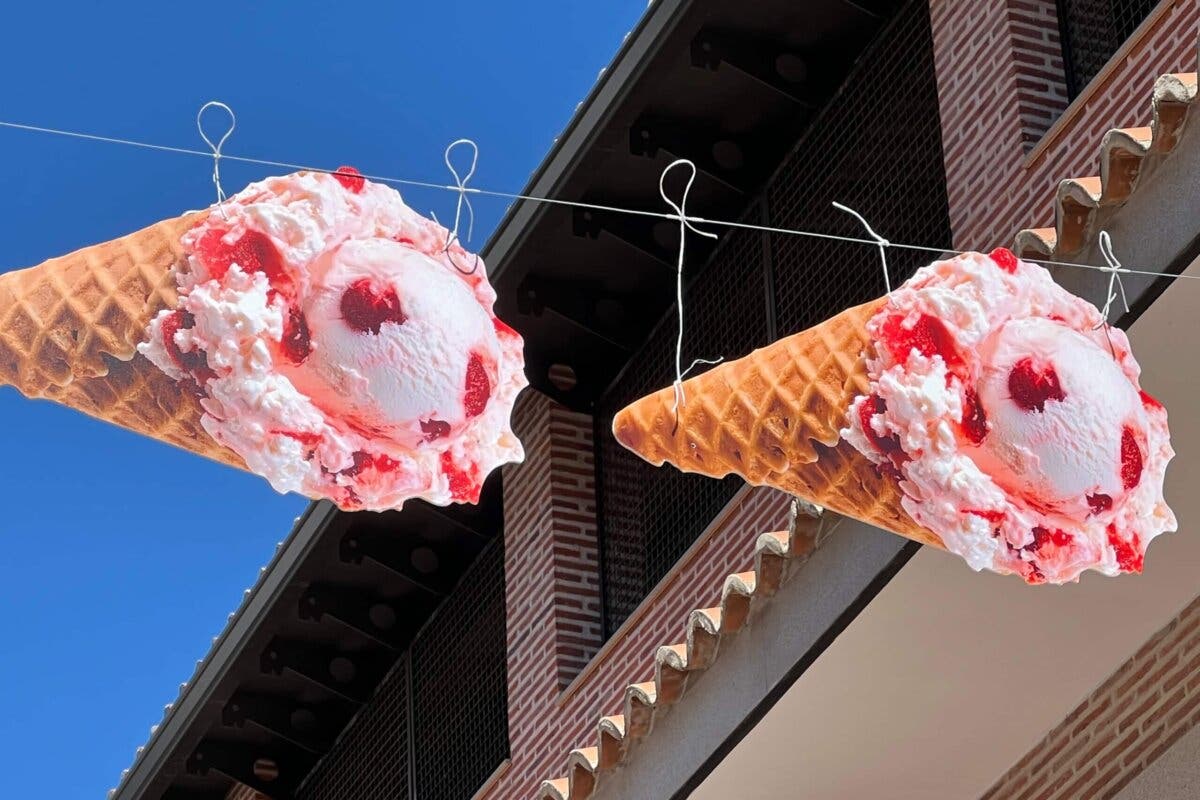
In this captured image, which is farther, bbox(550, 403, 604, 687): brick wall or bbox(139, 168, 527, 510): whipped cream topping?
bbox(550, 403, 604, 687): brick wall

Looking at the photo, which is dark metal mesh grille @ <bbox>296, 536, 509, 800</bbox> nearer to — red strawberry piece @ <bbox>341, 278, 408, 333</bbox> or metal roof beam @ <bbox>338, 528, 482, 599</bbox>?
metal roof beam @ <bbox>338, 528, 482, 599</bbox>

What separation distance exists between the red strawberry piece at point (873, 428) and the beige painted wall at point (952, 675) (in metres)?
2.72

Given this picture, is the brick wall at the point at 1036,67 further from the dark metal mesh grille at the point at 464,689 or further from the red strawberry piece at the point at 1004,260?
the dark metal mesh grille at the point at 464,689

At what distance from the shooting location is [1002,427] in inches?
230

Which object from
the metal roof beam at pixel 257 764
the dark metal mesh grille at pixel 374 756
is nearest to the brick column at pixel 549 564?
the dark metal mesh grille at pixel 374 756

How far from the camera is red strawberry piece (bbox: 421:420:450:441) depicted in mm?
5258

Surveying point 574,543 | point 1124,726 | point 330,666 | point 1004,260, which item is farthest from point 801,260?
point 1004,260

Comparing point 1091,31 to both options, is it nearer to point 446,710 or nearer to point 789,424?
point 789,424

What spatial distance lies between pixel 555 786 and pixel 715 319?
294cm

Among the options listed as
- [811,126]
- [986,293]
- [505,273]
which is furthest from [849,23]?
[986,293]

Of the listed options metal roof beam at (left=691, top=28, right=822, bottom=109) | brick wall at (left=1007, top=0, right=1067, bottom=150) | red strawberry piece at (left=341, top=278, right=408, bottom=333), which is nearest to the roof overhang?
metal roof beam at (left=691, top=28, right=822, bottom=109)

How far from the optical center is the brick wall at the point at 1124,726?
9.41m

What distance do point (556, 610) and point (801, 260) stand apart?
8.24 feet

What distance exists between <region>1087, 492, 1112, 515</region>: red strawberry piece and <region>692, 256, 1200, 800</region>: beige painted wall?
96.9 inches
